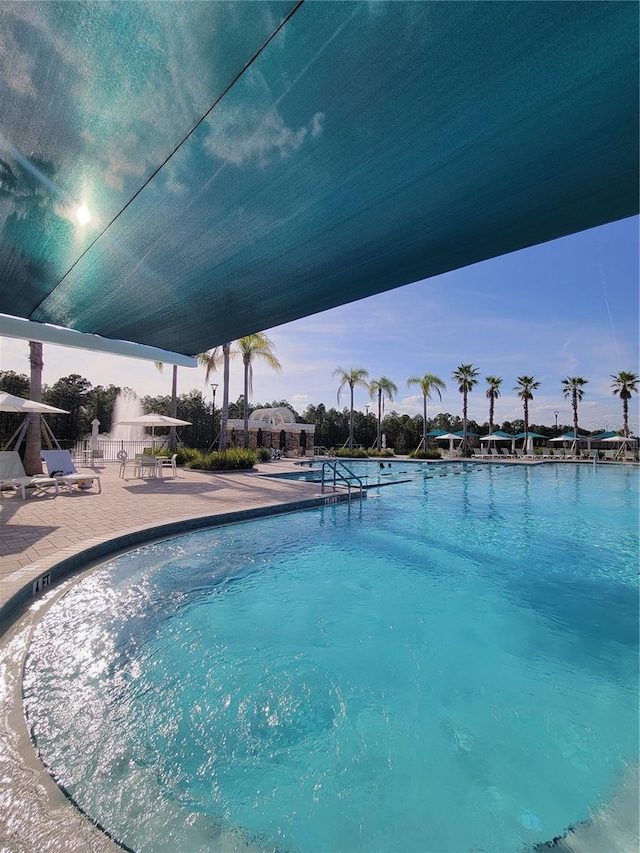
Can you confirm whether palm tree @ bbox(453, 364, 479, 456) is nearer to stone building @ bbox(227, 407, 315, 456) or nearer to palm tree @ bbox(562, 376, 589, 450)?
palm tree @ bbox(562, 376, 589, 450)

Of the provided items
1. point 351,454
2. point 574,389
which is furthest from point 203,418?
point 574,389

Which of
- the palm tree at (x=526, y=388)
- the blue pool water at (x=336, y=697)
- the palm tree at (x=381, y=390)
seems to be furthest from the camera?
the palm tree at (x=526, y=388)

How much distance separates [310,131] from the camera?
2512mm

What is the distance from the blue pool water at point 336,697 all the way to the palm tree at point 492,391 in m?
31.5

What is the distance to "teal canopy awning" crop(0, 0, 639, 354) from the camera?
1.93 m

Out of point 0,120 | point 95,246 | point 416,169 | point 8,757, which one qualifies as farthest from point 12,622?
point 416,169

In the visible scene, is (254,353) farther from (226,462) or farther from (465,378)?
(465,378)

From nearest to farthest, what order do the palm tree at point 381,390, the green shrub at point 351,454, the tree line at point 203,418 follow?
the green shrub at point 351,454 → the tree line at point 203,418 → the palm tree at point 381,390

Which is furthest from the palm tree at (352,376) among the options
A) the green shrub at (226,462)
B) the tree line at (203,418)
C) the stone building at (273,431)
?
the green shrub at (226,462)

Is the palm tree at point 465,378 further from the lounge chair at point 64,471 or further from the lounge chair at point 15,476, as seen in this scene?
the lounge chair at point 15,476

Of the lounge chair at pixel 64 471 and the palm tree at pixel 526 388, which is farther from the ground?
the palm tree at pixel 526 388

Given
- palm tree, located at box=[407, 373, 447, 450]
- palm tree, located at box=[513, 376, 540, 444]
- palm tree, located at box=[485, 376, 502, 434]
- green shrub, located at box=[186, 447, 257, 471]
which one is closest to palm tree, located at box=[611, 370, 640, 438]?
palm tree, located at box=[513, 376, 540, 444]

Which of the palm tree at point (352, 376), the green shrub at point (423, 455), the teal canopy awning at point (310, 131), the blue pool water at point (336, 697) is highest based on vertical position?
the palm tree at point (352, 376)

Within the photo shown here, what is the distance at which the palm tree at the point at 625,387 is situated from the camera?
34438mm
